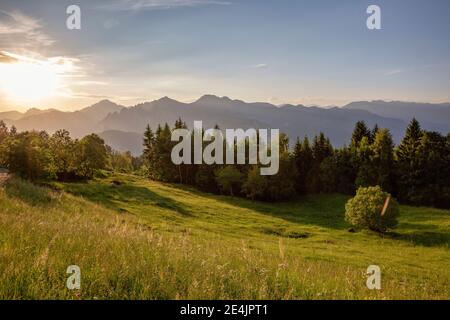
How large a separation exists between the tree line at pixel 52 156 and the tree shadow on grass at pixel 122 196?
5589 millimetres

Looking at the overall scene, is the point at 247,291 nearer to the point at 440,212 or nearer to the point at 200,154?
the point at 440,212

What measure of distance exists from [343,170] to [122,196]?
2052 inches

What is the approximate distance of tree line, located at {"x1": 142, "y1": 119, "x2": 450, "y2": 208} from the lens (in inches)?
2982

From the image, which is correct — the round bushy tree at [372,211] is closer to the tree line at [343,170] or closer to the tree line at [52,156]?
A: the tree line at [343,170]

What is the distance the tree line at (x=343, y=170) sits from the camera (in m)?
75.8

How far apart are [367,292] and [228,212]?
5128 centimetres

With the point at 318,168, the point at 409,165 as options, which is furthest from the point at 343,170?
the point at 409,165

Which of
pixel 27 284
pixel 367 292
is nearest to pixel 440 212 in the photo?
pixel 367 292

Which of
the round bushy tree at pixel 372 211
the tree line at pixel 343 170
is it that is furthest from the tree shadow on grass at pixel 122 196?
the tree line at pixel 343 170

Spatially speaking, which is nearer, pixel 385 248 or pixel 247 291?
pixel 247 291

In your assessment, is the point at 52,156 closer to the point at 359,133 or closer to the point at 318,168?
the point at 318,168

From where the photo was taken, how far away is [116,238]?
27.1 ft

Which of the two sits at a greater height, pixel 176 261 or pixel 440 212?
pixel 176 261
